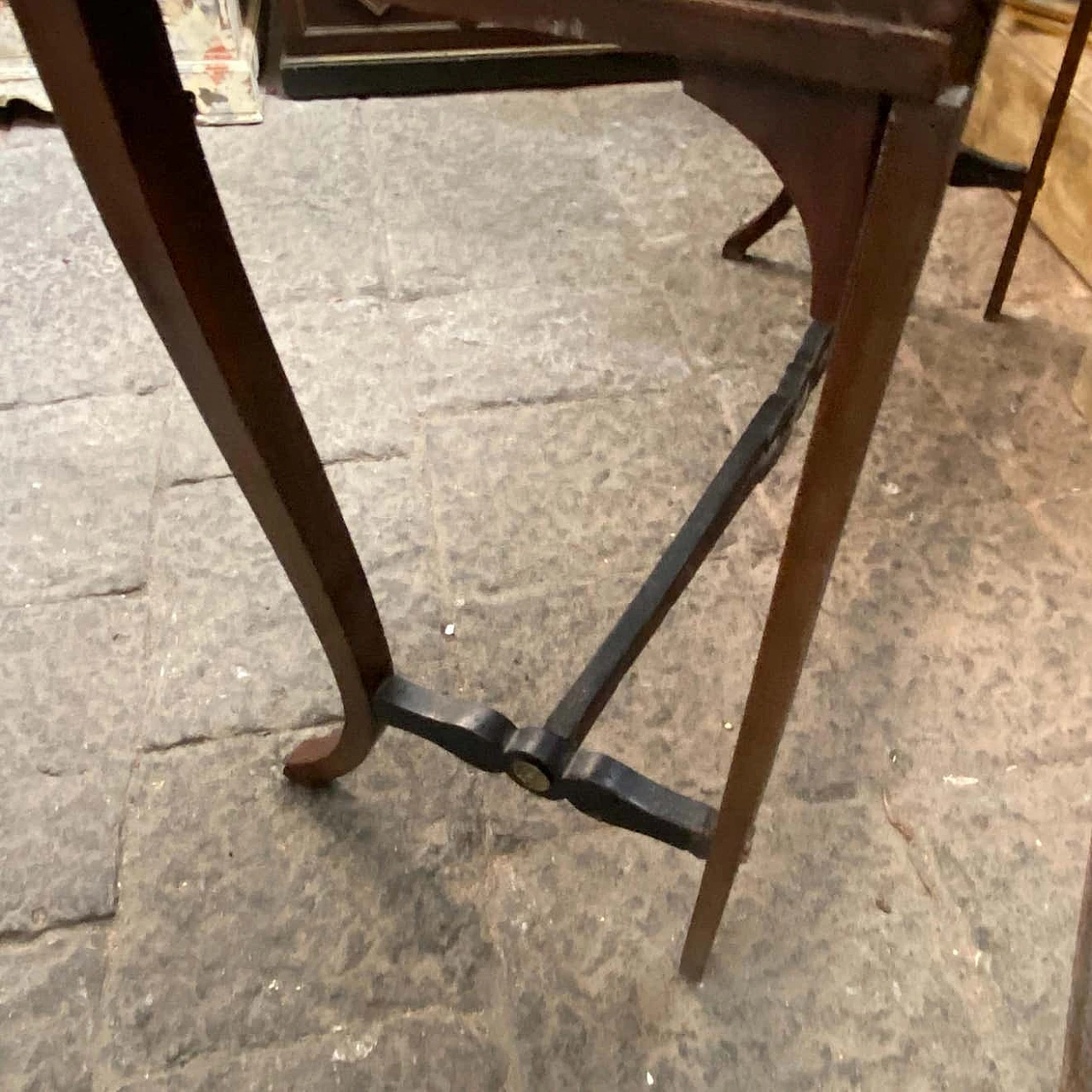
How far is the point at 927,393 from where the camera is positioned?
1651mm

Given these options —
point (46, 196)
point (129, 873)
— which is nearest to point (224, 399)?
point (129, 873)

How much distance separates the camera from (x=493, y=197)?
2059 millimetres

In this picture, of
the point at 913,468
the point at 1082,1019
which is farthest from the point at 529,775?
the point at 913,468

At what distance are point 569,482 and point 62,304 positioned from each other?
0.97 m

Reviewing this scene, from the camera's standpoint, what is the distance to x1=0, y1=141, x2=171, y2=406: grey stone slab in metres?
1.71

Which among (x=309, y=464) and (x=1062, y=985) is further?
(x=1062, y=985)

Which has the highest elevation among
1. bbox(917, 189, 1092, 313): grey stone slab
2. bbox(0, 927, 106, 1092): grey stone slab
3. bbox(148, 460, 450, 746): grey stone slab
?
bbox(917, 189, 1092, 313): grey stone slab

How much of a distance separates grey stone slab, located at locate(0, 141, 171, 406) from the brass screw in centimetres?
105

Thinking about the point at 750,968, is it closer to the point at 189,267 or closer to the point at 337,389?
the point at 189,267

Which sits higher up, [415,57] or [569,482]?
[415,57]

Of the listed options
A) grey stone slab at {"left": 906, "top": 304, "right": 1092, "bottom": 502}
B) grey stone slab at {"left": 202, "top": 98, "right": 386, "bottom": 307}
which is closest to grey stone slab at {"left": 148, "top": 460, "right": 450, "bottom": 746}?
grey stone slab at {"left": 202, "top": 98, "right": 386, "bottom": 307}

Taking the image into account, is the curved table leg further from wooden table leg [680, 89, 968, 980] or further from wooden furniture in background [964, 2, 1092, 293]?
wooden table leg [680, 89, 968, 980]

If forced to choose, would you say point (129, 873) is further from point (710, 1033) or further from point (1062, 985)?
point (1062, 985)

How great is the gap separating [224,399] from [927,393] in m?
1.22
